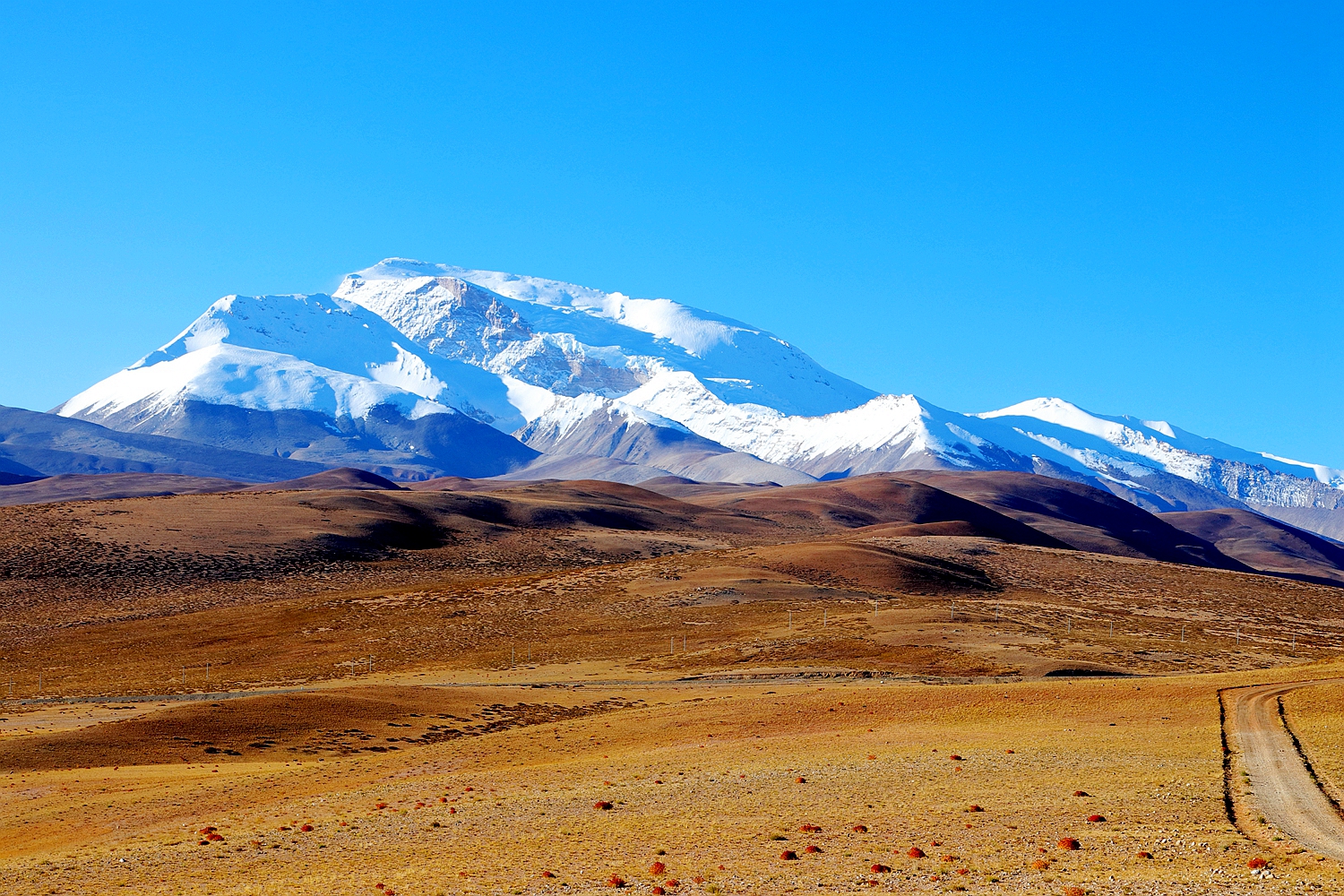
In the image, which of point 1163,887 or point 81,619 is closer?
A: point 1163,887

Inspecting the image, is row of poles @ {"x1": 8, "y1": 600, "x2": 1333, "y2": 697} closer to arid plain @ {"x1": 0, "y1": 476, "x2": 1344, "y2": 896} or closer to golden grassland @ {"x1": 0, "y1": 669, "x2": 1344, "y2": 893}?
arid plain @ {"x1": 0, "y1": 476, "x2": 1344, "y2": 896}

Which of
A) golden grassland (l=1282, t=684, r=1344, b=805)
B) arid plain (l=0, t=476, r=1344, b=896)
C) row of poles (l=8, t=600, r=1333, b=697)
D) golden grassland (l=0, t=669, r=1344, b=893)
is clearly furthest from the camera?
row of poles (l=8, t=600, r=1333, b=697)

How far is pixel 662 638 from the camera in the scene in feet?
240

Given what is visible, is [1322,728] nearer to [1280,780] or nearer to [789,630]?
[1280,780]

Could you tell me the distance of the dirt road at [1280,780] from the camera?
2188 cm

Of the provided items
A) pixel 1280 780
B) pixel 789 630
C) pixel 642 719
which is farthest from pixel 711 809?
pixel 789 630

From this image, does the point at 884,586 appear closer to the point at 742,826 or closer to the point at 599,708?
the point at 599,708

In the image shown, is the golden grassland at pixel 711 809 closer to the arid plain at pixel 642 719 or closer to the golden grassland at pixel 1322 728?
the arid plain at pixel 642 719

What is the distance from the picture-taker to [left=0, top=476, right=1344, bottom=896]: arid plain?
22219 mm

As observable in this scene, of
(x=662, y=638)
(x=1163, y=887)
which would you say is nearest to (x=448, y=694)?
(x=662, y=638)

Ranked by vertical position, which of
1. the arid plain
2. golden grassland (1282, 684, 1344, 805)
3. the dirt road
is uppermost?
golden grassland (1282, 684, 1344, 805)

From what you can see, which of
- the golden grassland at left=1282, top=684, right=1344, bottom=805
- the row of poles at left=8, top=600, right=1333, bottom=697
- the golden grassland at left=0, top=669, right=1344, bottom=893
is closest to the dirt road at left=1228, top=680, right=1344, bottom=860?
the golden grassland at left=1282, top=684, right=1344, bottom=805

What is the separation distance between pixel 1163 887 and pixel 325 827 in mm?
17575

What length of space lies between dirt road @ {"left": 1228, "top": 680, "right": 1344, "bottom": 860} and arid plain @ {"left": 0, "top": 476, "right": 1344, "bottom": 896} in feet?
1.27
